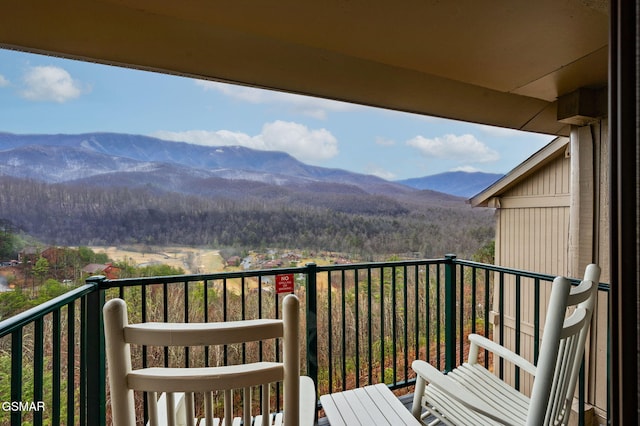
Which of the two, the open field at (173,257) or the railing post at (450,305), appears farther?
the railing post at (450,305)

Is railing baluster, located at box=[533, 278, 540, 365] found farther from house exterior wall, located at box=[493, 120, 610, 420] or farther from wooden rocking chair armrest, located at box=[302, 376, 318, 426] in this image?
wooden rocking chair armrest, located at box=[302, 376, 318, 426]

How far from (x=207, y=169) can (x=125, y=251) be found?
3.17 feet

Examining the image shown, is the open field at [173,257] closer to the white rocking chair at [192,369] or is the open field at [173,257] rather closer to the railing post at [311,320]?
the railing post at [311,320]

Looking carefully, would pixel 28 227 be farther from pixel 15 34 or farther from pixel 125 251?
pixel 15 34

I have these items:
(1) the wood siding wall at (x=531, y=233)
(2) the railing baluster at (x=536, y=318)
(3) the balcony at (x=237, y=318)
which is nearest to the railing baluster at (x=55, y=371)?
(3) the balcony at (x=237, y=318)

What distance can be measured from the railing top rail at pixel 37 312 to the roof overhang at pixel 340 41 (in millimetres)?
1210

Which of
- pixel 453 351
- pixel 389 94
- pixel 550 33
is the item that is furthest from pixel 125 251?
pixel 550 33

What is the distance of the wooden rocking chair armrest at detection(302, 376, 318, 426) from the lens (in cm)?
105

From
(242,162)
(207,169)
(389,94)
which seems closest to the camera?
(389,94)

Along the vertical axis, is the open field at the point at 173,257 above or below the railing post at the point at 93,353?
above

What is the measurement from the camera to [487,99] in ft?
9.14

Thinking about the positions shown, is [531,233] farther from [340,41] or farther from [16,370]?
[16,370]

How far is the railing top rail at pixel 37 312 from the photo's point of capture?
1028mm

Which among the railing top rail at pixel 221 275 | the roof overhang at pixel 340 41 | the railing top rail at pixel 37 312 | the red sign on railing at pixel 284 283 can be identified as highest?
the roof overhang at pixel 340 41
